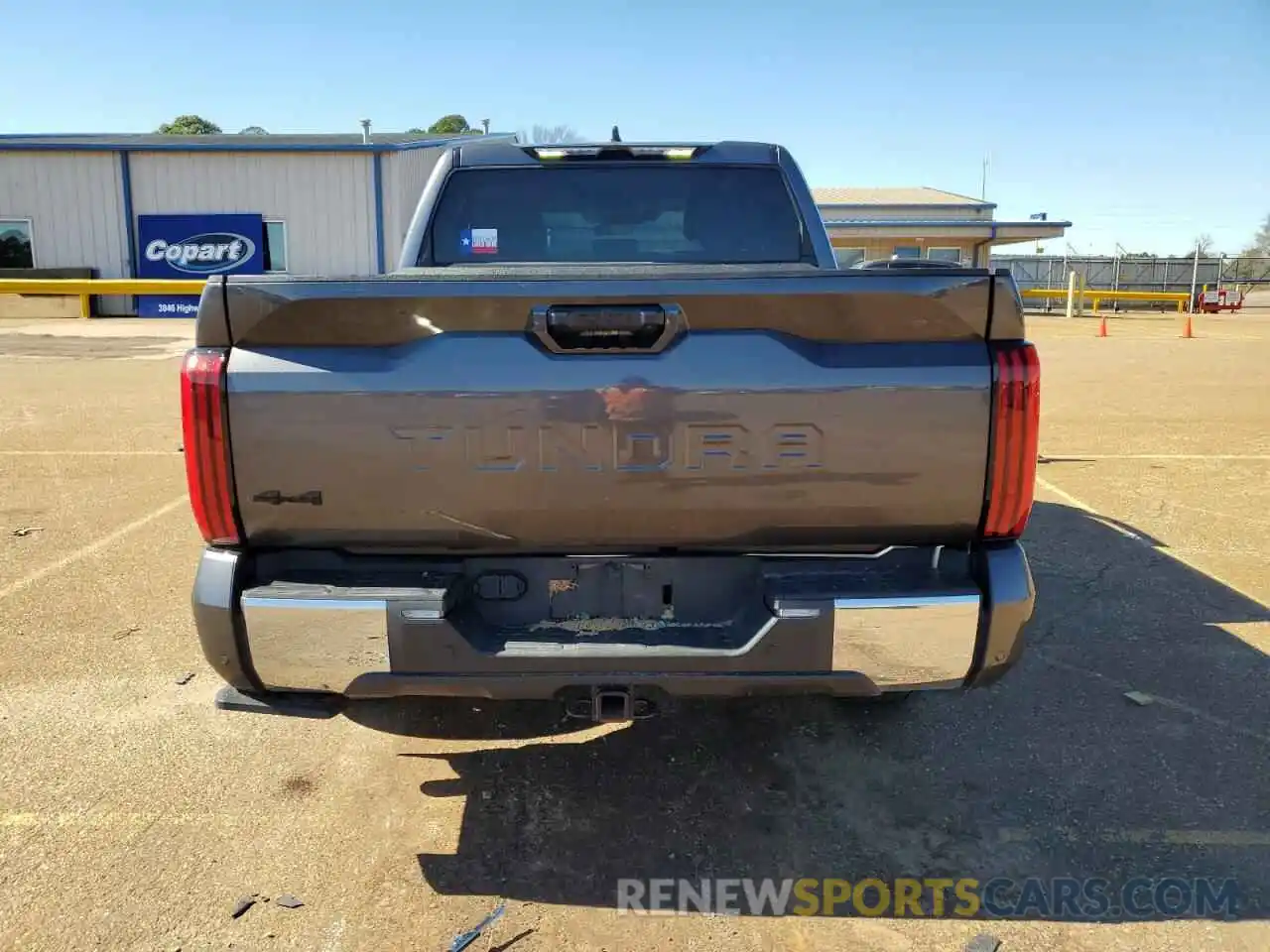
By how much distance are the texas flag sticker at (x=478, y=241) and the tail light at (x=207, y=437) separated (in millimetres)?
2072

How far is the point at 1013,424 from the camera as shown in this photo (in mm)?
2443

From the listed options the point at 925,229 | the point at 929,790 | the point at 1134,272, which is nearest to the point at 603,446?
the point at 929,790

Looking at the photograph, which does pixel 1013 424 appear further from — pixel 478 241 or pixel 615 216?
pixel 478 241

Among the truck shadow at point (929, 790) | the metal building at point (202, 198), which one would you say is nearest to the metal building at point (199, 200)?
the metal building at point (202, 198)

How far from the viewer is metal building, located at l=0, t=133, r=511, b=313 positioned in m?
26.1

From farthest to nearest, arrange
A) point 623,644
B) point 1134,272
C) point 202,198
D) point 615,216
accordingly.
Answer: point 1134,272
point 202,198
point 615,216
point 623,644

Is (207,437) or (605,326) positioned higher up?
(605,326)

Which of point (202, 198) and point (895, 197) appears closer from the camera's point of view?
point (202, 198)

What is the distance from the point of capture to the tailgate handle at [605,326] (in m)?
2.46

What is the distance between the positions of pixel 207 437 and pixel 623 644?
1.20 metres

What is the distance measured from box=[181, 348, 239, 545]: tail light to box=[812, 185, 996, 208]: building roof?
44.0 m

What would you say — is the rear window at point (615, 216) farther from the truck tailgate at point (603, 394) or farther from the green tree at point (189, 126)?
the green tree at point (189, 126)

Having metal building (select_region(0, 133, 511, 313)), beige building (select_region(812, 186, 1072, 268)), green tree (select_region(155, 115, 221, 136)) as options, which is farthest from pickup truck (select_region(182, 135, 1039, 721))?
green tree (select_region(155, 115, 221, 136))

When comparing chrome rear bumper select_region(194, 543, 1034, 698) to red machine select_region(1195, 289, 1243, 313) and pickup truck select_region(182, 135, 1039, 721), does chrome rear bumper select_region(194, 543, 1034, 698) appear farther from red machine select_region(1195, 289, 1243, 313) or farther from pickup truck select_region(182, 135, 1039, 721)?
red machine select_region(1195, 289, 1243, 313)
